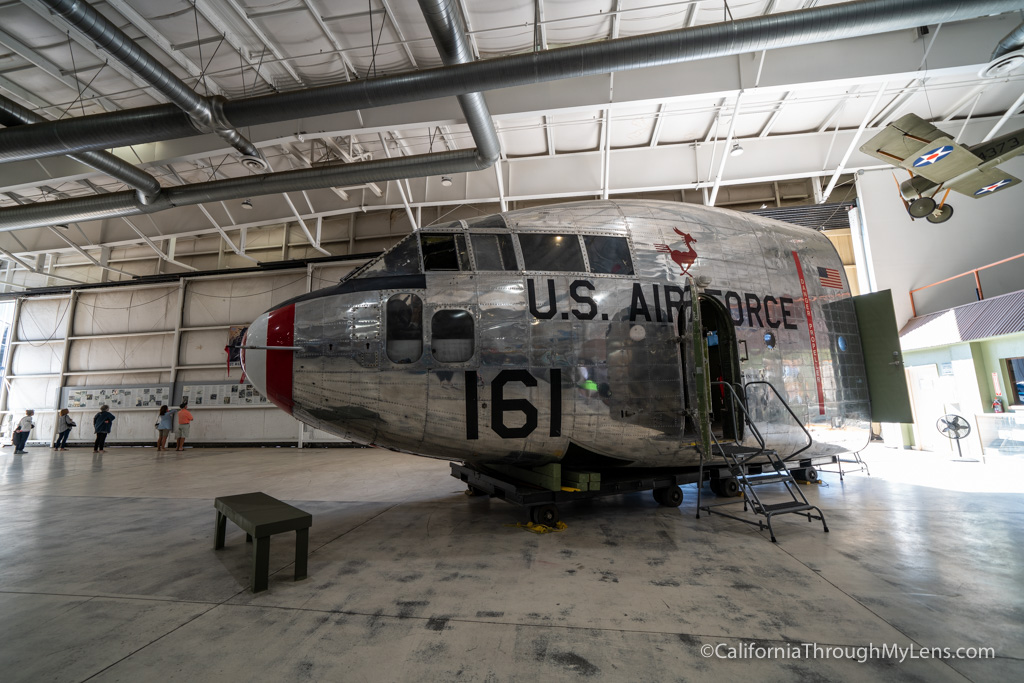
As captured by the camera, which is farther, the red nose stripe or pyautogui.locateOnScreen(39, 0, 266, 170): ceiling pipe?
pyautogui.locateOnScreen(39, 0, 266, 170): ceiling pipe

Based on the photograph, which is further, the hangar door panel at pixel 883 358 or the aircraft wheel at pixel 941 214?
the aircraft wheel at pixel 941 214

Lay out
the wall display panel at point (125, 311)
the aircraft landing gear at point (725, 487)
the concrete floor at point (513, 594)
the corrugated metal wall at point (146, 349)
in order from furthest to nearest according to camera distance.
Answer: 1. the wall display panel at point (125, 311)
2. the corrugated metal wall at point (146, 349)
3. the aircraft landing gear at point (725, 487)
4. the concrete floor at point (513, 594)

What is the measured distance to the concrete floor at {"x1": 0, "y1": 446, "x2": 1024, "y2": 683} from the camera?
3000 mm

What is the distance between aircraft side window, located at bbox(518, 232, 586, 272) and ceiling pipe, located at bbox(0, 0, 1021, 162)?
487cm

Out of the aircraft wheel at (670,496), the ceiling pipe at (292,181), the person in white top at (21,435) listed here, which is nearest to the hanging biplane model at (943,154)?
the ceiling pipe at (292,181)

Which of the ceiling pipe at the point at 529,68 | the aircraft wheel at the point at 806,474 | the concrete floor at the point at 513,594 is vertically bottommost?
the concrete floor at the point at 513,594

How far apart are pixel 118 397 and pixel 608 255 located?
26912mm

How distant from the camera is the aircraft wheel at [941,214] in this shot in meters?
13.8

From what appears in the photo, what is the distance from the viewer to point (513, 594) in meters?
4.09

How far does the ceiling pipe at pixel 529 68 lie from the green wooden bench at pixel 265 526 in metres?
8.52

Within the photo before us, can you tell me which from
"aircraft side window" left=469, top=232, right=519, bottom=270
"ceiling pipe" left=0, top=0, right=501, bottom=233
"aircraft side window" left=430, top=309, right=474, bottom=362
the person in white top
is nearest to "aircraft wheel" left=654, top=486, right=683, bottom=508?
"aircraft side window" left=430, top=309, right=474, bottom=362

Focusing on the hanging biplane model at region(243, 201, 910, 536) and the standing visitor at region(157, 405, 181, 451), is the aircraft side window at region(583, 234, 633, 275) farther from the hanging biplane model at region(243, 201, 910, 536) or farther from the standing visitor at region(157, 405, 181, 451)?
the standing visitor at region(157, 405, 181, 451)

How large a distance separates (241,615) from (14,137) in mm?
13923

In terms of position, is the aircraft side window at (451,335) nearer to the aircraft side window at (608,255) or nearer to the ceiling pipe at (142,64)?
the aircraft side window at (608,255)
